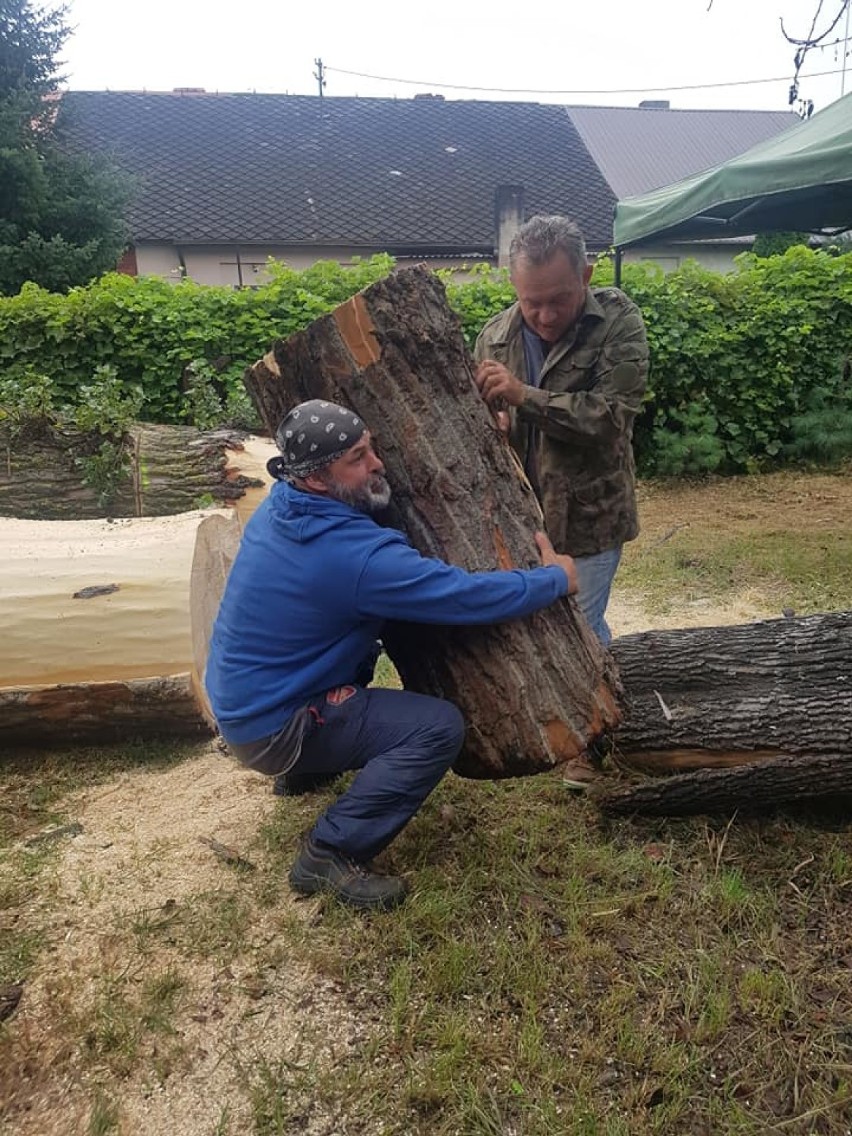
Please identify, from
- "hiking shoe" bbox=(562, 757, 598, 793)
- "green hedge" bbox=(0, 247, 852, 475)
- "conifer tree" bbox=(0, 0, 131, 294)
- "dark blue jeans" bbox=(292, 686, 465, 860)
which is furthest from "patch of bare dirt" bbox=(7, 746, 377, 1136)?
"conifer tree" bbox=(0, 0, 131, 294)

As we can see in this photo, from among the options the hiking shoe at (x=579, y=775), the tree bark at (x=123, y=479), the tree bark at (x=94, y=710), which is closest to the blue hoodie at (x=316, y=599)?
the hiking shoe at (x=579, y=775)

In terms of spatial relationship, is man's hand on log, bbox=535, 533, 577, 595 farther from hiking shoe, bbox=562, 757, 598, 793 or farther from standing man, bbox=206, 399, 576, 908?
hiking shoe, bbox=562, 757, 598, 793

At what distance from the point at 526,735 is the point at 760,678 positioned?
0.94m

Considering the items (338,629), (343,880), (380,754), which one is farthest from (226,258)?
(343,880)

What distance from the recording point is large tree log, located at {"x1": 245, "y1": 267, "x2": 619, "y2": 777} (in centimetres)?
267

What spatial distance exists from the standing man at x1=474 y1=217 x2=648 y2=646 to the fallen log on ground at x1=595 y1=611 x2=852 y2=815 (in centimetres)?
44

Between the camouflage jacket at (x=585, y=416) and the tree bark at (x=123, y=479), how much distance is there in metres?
2.40

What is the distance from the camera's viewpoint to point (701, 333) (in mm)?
9289

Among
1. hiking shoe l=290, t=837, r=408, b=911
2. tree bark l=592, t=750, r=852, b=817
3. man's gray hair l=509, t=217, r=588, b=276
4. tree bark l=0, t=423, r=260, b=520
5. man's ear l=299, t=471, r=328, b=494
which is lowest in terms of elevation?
hiking shoe l=290, t=837, r=408, b=911

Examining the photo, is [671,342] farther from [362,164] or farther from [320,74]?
[320,74]

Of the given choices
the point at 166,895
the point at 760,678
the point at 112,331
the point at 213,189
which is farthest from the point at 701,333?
the point at 213,189

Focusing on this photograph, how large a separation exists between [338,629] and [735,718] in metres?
1.35

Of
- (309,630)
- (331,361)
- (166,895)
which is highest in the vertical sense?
(331,361)

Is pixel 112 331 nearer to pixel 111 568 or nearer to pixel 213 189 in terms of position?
pixel 111 568
